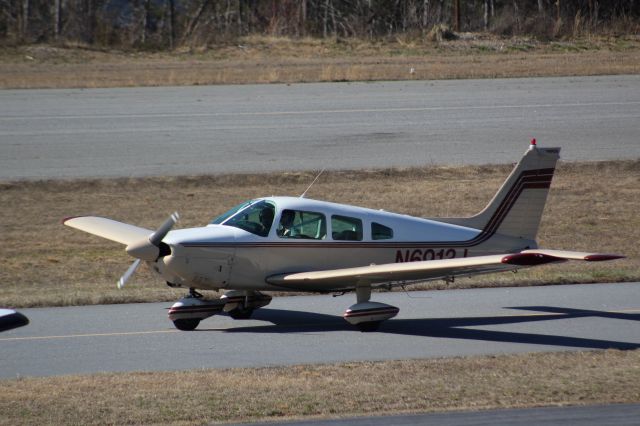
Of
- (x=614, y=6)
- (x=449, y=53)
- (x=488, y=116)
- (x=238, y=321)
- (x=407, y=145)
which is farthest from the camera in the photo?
(x=614, y=6)

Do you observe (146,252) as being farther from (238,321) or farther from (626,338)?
(626,338)

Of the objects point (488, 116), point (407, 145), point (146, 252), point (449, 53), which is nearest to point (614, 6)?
point (449, 53)

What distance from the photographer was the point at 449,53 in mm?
43844

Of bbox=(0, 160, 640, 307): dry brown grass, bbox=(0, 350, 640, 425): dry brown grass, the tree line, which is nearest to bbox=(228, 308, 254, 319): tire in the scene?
bbox=(0, 160, 640, 307): dry brown grass

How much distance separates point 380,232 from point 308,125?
1642 centimetres

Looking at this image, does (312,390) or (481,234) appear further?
(481,234)

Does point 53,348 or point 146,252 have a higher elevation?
point 146,252

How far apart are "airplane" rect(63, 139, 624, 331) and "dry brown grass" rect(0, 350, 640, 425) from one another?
187cm

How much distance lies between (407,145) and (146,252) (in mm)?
16022

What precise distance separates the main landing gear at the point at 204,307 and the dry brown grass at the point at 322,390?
90.9 inches

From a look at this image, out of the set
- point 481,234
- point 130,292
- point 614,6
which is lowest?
point 130,292

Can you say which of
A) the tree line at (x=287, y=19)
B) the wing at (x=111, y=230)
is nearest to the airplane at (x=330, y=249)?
the wing at (x=111, y=230)

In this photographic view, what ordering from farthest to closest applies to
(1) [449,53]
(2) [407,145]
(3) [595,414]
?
(1) [449,53] < (2) [407,145] < (3) [595,414]

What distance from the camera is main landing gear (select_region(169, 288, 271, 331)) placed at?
13.7 meters
